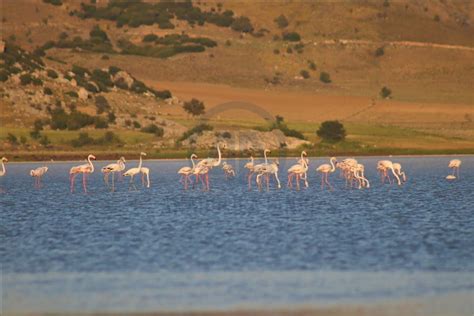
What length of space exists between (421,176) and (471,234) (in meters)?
23.2

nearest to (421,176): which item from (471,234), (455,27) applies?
(471,234)

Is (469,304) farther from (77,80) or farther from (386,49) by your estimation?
(386,49)

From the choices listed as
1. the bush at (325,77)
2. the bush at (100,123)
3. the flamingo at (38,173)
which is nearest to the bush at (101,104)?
the bush at (100,123)

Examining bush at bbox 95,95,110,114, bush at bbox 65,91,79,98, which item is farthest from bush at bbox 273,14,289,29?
bush at bbox 65,91,79,98

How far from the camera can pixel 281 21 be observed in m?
140

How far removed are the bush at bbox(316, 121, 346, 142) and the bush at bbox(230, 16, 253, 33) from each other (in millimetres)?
66799

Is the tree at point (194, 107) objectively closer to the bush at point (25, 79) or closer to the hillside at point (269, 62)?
the hillside at point (269, 62)

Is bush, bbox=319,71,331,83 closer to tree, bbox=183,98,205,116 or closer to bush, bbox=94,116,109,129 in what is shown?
tree, bbox=183,98,205,116

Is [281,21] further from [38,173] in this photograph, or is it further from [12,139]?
[38,173]

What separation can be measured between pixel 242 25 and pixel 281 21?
19.0 ft

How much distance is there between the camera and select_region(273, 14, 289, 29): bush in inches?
5507

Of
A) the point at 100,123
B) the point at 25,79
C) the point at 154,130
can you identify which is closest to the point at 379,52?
the point at 25,79

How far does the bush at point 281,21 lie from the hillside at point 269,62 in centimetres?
28

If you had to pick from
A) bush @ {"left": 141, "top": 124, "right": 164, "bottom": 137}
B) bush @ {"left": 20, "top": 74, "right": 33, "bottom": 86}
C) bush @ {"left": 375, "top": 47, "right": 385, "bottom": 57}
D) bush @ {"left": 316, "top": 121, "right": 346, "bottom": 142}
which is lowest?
bush @ {"left": 316, "top": 121, "right": 346, "bottom": 142}
